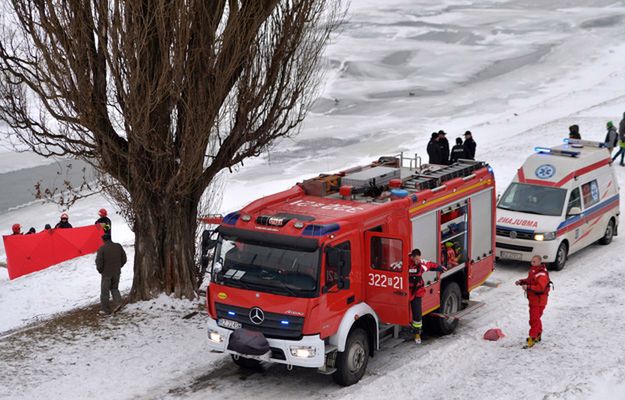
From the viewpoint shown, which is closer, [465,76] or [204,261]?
[204,261]

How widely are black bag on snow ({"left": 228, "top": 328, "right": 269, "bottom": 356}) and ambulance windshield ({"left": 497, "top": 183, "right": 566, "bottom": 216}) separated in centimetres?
885

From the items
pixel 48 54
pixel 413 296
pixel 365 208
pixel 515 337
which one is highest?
pixel 48 54

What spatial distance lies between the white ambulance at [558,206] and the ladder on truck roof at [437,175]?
2.85 metres

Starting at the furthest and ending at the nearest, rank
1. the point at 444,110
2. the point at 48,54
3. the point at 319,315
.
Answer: the point at 444,110 → the point at 48,54 → the point at 319,315

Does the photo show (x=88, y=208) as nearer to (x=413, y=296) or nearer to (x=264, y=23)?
(x=264, y=23)

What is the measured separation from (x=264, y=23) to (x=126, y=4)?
108 inches

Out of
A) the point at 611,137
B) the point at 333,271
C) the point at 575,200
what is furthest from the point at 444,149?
the point at 333,271

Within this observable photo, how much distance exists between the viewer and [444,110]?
131 ft

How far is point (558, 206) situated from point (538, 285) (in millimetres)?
5395

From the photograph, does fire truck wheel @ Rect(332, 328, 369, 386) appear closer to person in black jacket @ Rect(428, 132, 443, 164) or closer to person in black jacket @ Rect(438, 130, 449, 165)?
person in black jacket @ Rect(428, 132, 443, 164)

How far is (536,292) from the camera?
14453 mm

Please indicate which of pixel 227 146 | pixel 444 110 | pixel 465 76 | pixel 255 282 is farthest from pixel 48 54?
pixel 465 76

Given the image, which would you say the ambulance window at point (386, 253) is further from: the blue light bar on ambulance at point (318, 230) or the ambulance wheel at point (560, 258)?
the ambulance wheel at point (560, 258)

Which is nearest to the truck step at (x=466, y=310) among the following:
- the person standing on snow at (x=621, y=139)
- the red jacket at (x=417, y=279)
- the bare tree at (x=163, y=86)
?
the red jacket at (x=417, y=279)
